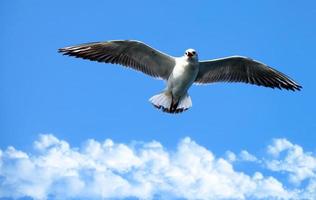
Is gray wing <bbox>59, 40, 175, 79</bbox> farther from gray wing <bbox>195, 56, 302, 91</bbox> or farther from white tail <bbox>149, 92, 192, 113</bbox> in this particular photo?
gray wing <bbox>195, 56, 302, 91</bbox>

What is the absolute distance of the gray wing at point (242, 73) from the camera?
28.6 feet

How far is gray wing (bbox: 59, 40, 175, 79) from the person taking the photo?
8.48 metres

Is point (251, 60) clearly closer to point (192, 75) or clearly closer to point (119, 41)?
point (192, 75)

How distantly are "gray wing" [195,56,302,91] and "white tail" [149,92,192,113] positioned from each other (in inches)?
15.0

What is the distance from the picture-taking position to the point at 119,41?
8383 millimetres

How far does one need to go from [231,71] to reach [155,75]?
3.14 ft

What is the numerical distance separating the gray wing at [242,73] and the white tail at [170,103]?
38 cm

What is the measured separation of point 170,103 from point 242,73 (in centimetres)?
101

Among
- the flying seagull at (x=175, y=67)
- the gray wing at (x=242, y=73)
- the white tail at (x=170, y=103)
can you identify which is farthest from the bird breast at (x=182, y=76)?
the gray wing at (x=242, y=73)

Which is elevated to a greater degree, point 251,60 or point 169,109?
point 251,60

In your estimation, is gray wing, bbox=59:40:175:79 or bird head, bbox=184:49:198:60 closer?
bird head, bbox=184:49:198:60

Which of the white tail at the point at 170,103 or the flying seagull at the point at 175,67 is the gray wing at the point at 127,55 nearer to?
the flying seagull at the point at 175,67

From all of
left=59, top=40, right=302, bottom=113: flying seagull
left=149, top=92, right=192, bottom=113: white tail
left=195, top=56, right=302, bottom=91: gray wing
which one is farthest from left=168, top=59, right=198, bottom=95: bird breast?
left=195, top=56, right=302, bottom=91: gray wing

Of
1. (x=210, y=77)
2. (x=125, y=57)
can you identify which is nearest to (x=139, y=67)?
(x=125, y=57)
